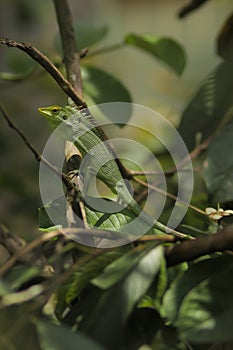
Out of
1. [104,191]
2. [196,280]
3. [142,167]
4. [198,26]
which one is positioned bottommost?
[198,26]

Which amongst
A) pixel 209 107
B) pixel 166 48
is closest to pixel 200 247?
pixel 209 107

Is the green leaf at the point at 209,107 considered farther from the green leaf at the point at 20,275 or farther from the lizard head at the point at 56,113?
the green leaf at the point at 20,275

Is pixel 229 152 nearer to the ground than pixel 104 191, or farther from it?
farther from it

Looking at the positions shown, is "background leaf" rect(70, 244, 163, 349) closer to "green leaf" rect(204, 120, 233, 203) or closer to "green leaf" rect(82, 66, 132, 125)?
"green leaf" rect(204, 120, 233, 203)

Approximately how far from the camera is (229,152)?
730 millimetres

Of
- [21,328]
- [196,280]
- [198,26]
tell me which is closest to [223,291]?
[196,280]

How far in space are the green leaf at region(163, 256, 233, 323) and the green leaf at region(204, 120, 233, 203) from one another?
84 millimetres

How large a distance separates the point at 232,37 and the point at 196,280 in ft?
1.86

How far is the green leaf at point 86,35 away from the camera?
121 centimetres

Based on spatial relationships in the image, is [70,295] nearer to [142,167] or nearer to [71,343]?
[71,343]

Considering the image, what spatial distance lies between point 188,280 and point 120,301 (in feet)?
0.30

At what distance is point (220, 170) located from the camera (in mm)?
715

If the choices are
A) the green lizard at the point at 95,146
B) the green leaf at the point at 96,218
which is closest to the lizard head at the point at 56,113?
the green lizard at the point at 95,146

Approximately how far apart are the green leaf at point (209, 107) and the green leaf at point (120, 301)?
0.42 m
